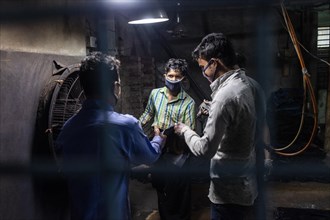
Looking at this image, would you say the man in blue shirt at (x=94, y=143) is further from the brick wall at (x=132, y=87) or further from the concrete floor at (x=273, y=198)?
the brick wall at (x=132, y=87)

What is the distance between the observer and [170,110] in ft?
13.6

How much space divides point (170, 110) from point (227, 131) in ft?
6.04

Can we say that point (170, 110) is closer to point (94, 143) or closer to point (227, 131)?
point (227, 131)

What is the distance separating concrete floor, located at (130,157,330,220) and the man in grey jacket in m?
1.97

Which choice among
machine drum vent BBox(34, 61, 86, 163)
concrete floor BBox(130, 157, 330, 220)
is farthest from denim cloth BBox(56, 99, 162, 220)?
concrete floor BBox(130, 157, 330, 220)

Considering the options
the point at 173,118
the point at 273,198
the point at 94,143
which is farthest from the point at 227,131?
the point at 273,198

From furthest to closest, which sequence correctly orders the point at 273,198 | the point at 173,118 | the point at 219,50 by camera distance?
the point at 273,198 → the point at 173,118 → the point at 219,50

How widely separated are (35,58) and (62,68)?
34 centimetres

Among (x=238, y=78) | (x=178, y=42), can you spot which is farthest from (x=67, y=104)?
(x=178, y=42)

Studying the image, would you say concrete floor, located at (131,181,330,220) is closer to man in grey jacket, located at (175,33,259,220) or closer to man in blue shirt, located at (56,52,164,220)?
man in grey jacket, located at (175,33,259,220)

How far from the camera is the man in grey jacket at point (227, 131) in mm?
2299

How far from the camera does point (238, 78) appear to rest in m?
2.46

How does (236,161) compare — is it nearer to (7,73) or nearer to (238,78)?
(238,78)

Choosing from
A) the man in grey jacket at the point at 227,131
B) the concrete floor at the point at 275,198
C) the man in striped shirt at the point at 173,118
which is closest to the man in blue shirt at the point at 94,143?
the man in grey jacket at the point at 227,131
